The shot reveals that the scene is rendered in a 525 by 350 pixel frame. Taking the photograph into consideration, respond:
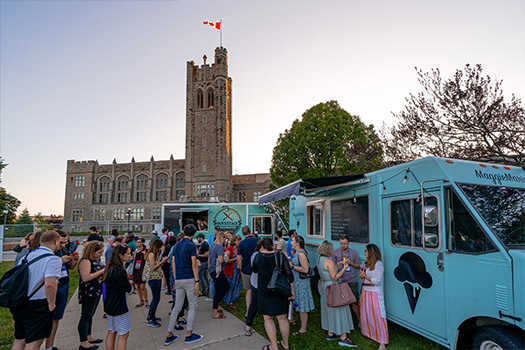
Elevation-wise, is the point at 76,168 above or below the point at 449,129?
above

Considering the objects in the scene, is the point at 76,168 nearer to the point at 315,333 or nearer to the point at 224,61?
the point at 224,61

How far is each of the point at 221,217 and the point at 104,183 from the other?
53291 mm

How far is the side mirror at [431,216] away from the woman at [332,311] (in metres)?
1.59

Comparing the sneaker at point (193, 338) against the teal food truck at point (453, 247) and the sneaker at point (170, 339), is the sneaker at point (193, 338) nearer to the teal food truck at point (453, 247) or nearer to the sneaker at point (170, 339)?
the sneaker at point (170, 339)

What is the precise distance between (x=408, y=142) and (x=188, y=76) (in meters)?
51.2

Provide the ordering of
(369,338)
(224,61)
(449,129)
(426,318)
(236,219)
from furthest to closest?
1. (224,61)
2. (236,219)
3. (449,129)
4. (369,338)
5. (426,318)

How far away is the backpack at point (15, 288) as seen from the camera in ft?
11.4

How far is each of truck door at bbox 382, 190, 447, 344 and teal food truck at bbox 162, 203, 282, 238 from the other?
12339 millimetres

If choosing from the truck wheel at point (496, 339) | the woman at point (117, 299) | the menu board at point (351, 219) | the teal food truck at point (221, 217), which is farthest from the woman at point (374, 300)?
the teal food truck at point (221, 217)

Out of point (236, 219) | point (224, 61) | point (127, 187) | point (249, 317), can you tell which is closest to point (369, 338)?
point (249, 317)

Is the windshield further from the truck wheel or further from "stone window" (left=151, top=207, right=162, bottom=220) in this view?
"stone window" (left=151, top=207, right=162, bottom=220)

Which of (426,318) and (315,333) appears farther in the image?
(315,333)

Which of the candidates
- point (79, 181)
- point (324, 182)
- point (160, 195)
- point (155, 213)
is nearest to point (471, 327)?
point (324, 182)

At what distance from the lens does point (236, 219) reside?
1800 cm
